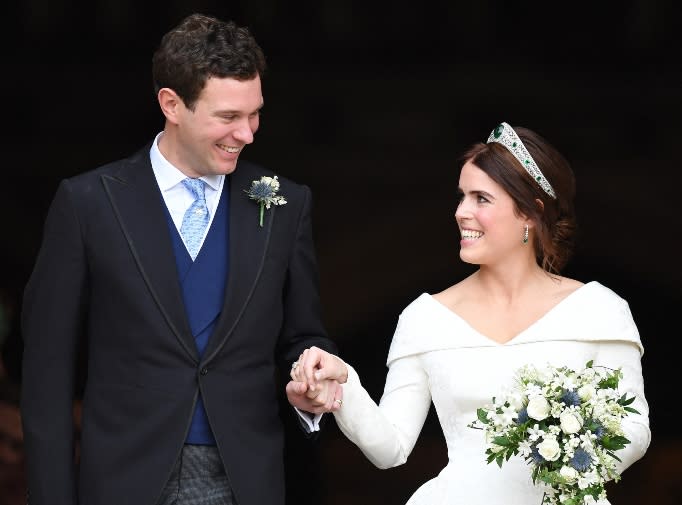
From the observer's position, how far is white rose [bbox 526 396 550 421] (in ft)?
12.5

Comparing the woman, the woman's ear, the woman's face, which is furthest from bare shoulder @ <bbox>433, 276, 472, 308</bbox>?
the woman's ear

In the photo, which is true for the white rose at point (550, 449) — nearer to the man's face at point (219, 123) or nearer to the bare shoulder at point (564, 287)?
the bare shoulder at point (564, 287)

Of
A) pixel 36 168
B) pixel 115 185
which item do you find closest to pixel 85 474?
pixel 115 185

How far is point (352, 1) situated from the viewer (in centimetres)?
729

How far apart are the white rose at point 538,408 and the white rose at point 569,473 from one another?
0.14m

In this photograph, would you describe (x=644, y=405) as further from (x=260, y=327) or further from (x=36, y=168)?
(x=36, y=168)

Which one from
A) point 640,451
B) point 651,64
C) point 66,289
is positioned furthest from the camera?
point 651,64

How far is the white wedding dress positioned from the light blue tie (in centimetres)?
61

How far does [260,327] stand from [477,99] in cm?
373

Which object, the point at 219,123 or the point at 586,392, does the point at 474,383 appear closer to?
the point at 586,392

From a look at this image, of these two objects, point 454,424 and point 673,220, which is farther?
point 673,220

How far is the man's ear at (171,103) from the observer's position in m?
3.90

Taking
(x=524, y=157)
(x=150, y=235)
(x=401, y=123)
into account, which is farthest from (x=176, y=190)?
(x=401, y=123)

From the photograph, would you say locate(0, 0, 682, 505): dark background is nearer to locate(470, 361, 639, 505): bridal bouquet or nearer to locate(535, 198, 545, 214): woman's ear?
locate(535, 198, 545, 214): woman's ear
